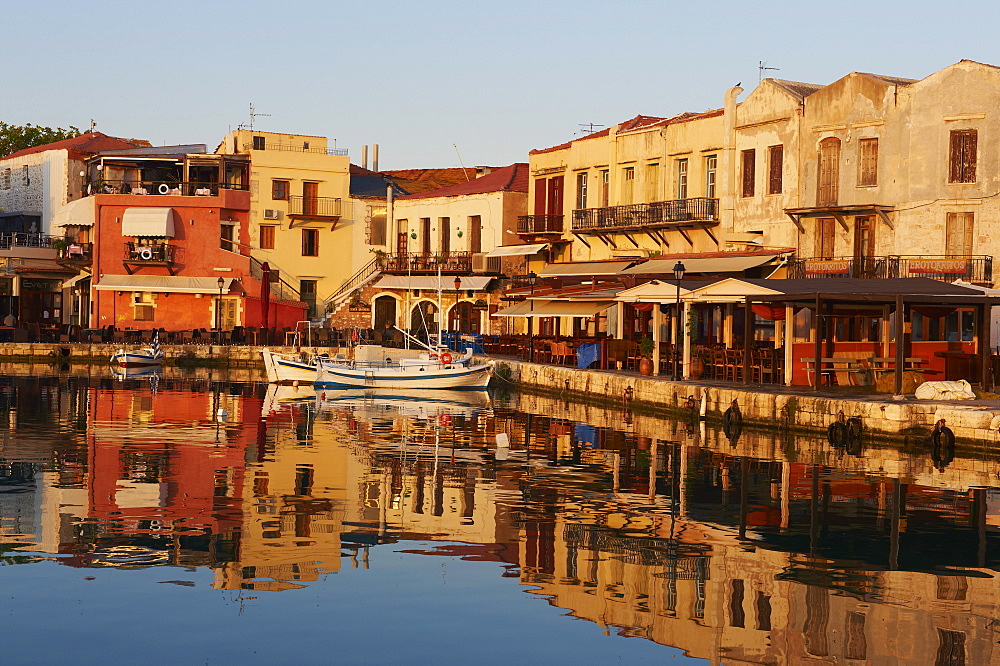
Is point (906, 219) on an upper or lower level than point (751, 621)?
upper

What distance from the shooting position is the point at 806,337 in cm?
3338

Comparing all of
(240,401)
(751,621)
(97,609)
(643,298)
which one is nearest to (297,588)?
(97,609)

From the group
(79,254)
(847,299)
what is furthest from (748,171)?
(79,254)

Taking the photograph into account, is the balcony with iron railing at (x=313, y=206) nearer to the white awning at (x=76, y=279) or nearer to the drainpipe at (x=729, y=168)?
the white awning at (x=76, y=279)

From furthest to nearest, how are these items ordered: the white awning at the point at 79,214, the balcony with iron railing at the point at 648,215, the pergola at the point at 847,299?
the white awning at the point at 79,214 → the balcony with iron railing at the point at 648,215 → the pergola at the point at 847,299

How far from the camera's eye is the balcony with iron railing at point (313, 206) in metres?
60.1

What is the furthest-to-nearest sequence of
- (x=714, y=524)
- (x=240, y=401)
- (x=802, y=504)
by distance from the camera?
(x=240, y=401)
(x=802, y=504)
(x=714, y=524)

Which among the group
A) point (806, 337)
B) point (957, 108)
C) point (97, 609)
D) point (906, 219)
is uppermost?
point (957, 108)

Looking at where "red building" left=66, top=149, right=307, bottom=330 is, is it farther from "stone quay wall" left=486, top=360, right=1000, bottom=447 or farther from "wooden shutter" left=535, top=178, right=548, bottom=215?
"stone quay wall" left=486, top=360, right=1000, bottom=447

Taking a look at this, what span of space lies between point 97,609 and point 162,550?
2.44 m

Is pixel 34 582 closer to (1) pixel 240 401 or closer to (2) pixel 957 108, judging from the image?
(1) pixel 240 401

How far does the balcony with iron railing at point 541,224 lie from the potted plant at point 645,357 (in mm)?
14696

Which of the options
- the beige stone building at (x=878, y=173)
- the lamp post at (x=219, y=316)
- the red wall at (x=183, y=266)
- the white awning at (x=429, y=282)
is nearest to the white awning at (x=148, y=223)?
the red wall at (x=183, y=266)

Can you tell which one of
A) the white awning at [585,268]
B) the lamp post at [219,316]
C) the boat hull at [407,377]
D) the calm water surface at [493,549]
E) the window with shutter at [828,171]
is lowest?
the calm water surface at [493,549]
